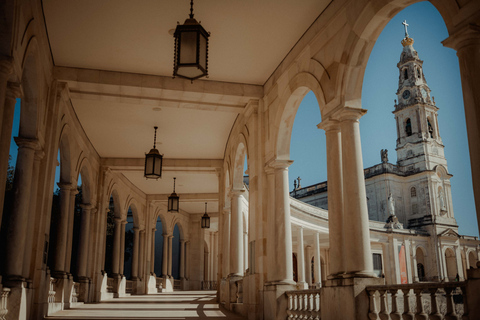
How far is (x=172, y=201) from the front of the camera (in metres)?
24.7

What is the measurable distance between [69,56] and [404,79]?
74.7 metres

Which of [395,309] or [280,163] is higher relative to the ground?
[280,163]

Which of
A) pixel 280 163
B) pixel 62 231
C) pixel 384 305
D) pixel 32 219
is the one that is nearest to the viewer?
pixel 384 305

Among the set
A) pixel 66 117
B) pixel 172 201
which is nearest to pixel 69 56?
pixel 66 117

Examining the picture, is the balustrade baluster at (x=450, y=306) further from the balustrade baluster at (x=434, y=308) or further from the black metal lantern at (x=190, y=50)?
the black metal lantern at (x=190, y=50)

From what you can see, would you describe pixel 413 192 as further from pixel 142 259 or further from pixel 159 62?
pixel 159 62

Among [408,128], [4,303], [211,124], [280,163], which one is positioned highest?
[408,128]

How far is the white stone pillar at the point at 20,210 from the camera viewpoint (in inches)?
432

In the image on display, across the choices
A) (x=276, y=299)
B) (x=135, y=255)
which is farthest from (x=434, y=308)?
(x=135, y=255)

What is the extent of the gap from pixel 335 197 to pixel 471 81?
172 inches

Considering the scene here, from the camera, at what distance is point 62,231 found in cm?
1836

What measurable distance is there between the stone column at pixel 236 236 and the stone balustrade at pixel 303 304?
24.3 ft

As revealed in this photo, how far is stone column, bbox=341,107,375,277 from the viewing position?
8.92m

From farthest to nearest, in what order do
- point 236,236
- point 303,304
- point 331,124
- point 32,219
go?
point 236,236, point 32,219, point 303,304, point 331,124
